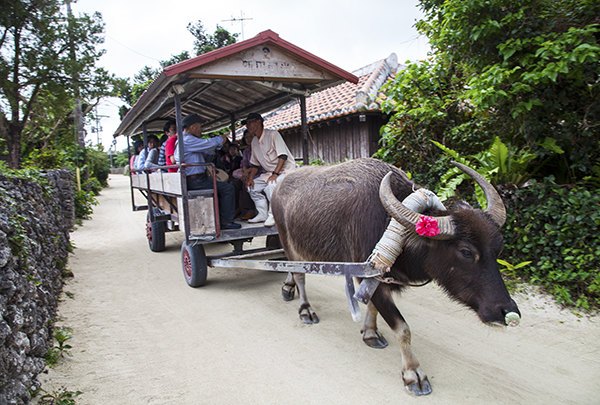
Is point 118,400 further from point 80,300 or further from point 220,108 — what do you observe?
point 220,108

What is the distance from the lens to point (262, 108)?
603 cm

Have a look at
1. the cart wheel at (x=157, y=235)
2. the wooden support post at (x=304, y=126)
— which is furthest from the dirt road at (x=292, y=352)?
the cart wheel at (x=157, y=235)

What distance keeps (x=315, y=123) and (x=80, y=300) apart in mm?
5820

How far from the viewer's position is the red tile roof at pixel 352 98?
25.2 ft

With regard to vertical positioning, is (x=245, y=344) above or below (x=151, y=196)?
below

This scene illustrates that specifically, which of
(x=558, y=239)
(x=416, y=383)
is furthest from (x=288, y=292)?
(x=558, y=239)

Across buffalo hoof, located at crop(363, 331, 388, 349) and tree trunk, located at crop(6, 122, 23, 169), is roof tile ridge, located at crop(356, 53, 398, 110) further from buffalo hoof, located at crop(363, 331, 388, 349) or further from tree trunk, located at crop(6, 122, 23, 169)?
tree trunk, located at crop(6, 122, 23, 169)

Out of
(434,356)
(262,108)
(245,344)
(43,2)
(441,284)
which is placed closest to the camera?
(441,284)

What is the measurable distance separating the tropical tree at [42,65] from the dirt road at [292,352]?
4.31 meters

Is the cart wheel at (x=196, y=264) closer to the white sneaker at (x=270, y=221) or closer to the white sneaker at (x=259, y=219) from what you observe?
the white sneaker at (x=259, y=219)

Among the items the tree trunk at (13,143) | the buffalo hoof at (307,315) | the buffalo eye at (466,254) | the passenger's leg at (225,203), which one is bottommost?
the buffalo hoof at (307,315)

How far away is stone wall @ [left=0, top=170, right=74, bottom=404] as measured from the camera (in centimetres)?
222

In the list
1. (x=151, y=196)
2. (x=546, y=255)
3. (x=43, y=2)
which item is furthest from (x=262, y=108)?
(x=43, y=2)

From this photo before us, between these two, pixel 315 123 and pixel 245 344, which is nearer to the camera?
pixel 245 344
